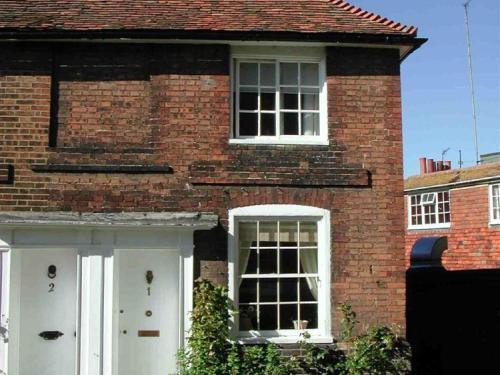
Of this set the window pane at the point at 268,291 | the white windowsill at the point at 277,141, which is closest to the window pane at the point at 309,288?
the window pane at the point at 268,291

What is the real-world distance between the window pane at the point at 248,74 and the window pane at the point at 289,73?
40 centimetres

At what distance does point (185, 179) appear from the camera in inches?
364

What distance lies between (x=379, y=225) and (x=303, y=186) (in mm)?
1265

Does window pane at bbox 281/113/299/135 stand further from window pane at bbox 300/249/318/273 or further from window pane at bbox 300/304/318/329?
window pane at bbox 300/304/318/329

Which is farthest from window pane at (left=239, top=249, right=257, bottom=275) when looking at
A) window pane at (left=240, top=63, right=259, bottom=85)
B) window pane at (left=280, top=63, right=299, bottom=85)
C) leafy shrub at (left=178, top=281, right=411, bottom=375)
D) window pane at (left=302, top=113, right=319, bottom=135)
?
window pane at (left=280, top=63, right=299, bottom=85)

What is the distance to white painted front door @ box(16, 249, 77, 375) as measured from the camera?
912cm

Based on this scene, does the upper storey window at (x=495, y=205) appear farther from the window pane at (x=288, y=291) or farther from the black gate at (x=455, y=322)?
the window pane at (x=288, y=291)

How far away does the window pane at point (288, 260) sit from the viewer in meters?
9.36

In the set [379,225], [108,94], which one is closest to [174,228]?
[108,94]

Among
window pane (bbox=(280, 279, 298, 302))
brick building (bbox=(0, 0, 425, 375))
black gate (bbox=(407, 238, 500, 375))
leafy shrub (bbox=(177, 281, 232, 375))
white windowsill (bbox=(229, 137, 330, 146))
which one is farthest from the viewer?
black gate (bbox=(407, 238, 500, 375))

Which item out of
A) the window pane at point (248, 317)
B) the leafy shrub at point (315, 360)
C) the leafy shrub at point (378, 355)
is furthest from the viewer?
the window pane at point (248, 317)

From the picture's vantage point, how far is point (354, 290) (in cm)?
925

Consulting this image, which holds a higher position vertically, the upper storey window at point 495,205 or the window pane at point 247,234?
the upper storey window at point 495,205

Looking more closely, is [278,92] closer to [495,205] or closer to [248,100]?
[248,100]
